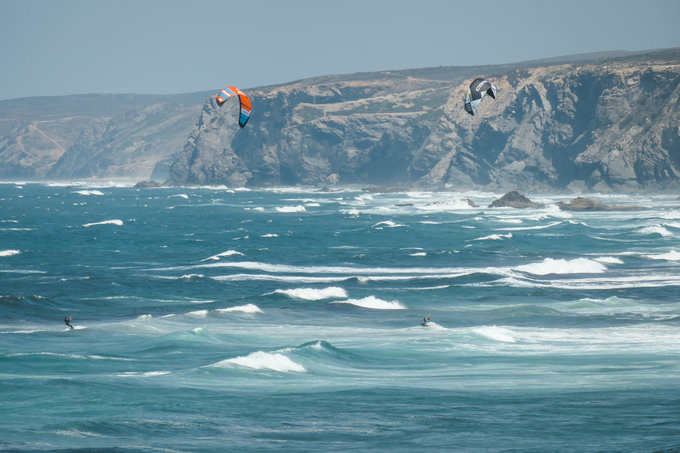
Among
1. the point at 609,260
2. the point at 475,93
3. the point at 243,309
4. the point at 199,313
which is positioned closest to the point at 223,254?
the point at 243,309

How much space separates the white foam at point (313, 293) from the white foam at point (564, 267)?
580 inches

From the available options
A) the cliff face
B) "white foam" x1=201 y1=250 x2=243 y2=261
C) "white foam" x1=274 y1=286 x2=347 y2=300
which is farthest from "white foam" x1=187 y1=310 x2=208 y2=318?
the cliff face

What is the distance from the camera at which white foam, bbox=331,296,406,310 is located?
1855 inches

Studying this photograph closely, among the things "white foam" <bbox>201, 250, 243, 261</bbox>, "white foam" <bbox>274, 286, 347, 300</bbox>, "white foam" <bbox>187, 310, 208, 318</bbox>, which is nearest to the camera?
"white foam" <bbox>187, 310, 208, 318</bbox>

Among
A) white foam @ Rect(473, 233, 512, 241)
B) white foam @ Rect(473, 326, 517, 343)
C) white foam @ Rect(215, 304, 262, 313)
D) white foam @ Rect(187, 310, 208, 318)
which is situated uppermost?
white foam @ Rect(473, 326, 517, 343)

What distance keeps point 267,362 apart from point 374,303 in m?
16.7

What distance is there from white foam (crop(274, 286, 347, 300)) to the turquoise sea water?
0.66ft

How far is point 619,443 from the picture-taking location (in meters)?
21.1

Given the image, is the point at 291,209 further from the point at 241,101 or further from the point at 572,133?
the point at 241,101

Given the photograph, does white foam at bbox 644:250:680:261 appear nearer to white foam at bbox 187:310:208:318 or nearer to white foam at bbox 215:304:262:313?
white foam at bbox 215:304:262:313

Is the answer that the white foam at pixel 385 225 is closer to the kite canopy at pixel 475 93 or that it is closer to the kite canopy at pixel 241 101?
the kite canopy at pixel 241 101

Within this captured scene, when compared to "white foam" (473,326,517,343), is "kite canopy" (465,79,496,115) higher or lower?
higher

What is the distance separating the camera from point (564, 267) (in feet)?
202

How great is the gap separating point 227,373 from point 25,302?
20151 mm
